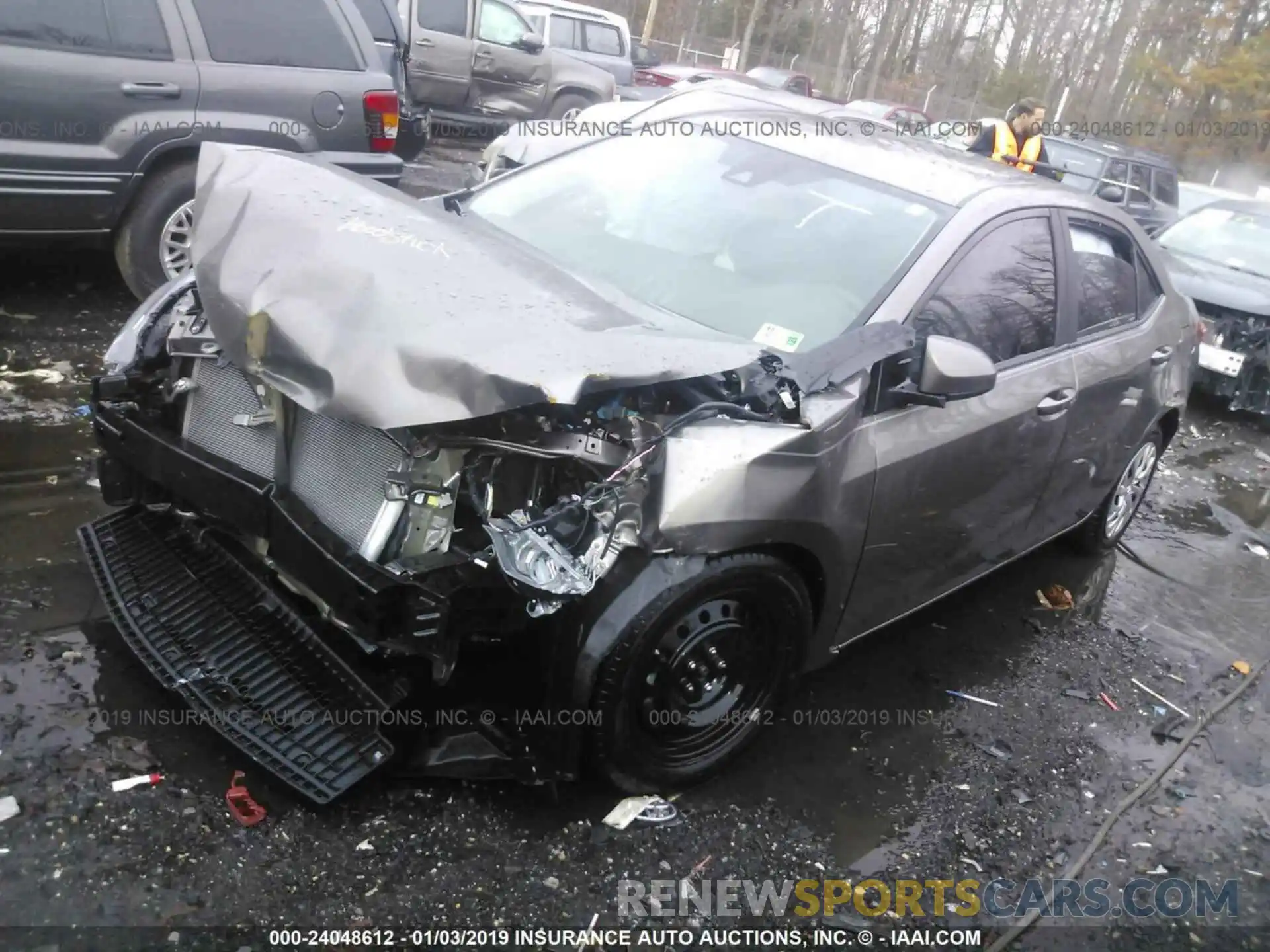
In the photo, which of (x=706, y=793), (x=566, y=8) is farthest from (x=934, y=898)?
(x=566, y=8)

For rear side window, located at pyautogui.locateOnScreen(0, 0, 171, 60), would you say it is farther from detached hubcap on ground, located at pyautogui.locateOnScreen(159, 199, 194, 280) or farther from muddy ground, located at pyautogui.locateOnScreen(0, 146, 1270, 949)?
muddy ground, located at pyautogui.locateOnScreen(0, 146, 1270, 949)

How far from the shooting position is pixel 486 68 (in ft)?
43.0

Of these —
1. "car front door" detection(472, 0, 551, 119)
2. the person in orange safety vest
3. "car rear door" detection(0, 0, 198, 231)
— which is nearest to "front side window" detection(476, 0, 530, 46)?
"car front door" detection(472, 0, 551, 119)

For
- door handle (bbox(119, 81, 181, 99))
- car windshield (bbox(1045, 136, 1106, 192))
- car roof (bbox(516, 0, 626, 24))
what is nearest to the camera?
door handle (bbox(119, 81, 181, 99))

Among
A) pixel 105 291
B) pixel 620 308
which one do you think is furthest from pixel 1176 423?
pixel 105 291

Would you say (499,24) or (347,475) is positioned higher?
(499,24)

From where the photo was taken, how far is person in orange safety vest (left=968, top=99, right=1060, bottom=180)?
8883 mm

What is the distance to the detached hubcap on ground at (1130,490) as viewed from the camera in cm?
508

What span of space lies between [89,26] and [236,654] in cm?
403

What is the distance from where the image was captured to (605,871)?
278 cm

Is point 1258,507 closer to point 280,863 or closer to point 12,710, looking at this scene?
point 280,863

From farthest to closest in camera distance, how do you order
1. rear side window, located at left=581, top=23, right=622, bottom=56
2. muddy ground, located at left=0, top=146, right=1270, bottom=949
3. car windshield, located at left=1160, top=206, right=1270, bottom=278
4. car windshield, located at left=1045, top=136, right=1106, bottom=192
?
rear side window, located at left=581, top=23, right=622, bottom=56, car windshield, located at left=1045, top=136, right=1106, bottom=192, car windshield, located at left=1160, top=206, right=1270, bottom=278, muddy ground, located at left=0, top=146, right=1270, bottom=949

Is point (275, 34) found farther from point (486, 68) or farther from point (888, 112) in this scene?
point (888, 112)

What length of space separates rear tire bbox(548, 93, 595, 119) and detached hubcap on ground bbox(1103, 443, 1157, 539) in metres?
10.5
